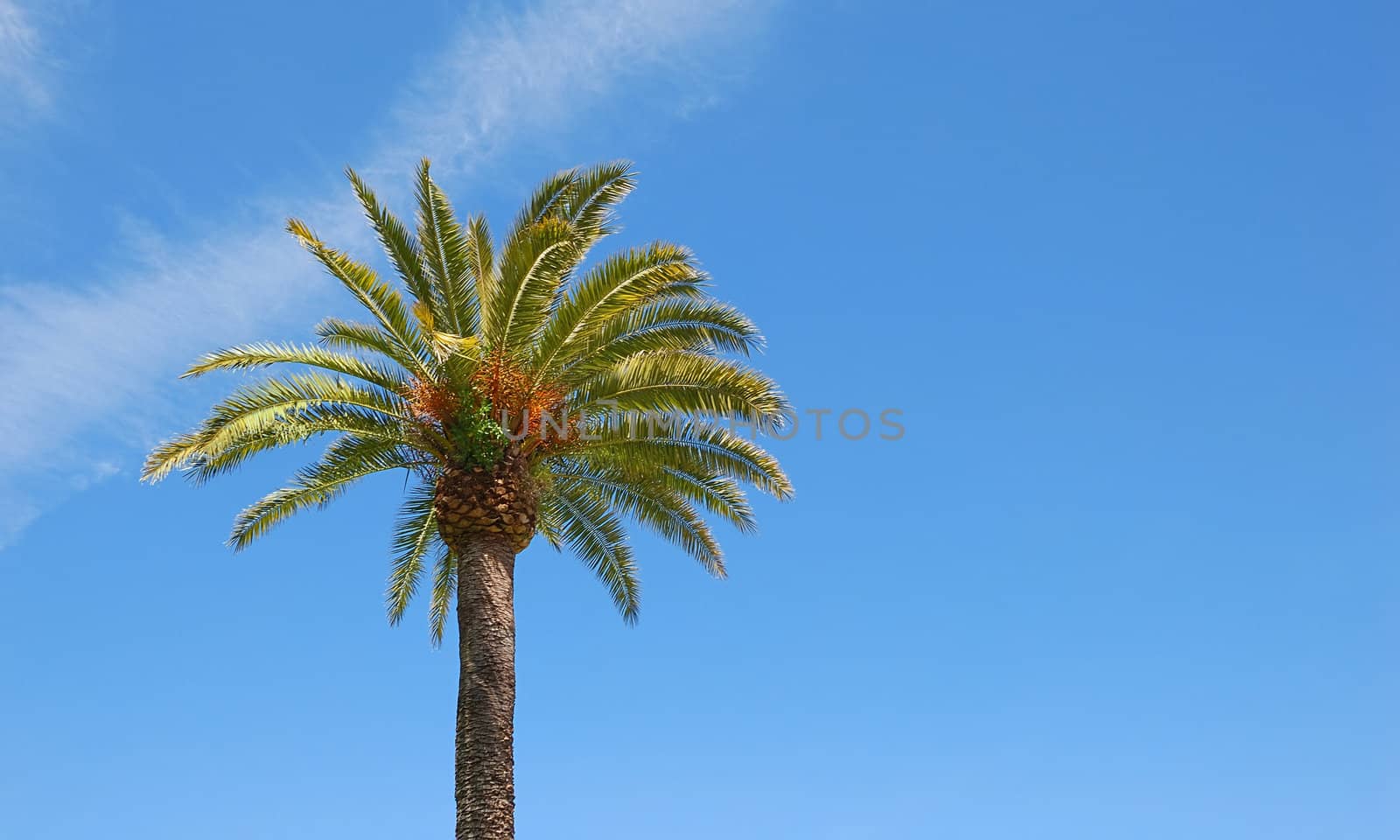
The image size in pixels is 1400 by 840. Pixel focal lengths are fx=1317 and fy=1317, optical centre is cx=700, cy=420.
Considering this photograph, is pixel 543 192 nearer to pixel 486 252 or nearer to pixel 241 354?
pixel 486 252

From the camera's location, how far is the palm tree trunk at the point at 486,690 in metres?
14.5

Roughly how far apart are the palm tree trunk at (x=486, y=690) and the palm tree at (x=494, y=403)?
0.8 inches

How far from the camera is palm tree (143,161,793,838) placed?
1509 centimetres

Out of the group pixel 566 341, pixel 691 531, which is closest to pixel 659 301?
pixel 566 341

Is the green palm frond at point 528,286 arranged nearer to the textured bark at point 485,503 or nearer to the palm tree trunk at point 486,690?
the textured bark at point 485,503

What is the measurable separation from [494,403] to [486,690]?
11.1 ft

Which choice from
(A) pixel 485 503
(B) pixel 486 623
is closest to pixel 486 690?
(B) pixel 486 623

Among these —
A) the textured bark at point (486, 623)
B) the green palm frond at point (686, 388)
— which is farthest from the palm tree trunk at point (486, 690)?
the green palm frond at point (686, 388)

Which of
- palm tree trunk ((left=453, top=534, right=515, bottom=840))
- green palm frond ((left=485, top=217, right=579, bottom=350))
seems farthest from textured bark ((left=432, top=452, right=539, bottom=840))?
green palm frond ((left=485, top=217, right=579, bottom=350))

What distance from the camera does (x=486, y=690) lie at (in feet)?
49.1

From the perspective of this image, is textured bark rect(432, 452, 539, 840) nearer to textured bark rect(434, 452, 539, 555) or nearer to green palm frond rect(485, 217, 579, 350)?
textured bark rect(434, 452, 539, 555)

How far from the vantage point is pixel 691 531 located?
18781 mm

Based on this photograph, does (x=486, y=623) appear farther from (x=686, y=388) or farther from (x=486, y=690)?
(x=686, y=388)

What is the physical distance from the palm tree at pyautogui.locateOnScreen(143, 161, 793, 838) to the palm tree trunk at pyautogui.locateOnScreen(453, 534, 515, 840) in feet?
0.07
